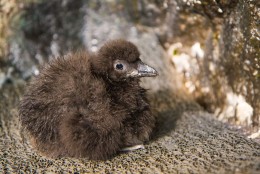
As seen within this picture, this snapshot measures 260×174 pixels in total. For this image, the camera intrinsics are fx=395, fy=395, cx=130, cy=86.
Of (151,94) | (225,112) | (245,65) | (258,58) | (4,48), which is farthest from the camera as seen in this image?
(4,48)

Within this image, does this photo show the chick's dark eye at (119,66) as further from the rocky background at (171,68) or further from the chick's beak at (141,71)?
the rocky background at (171,68)

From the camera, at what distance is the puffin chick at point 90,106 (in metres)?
2.18

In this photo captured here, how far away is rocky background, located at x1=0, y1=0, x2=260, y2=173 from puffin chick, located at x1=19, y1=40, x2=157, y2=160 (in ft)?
0.33

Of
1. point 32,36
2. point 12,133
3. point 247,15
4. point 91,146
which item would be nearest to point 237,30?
point 247,15

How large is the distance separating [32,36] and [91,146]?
6.32 ft

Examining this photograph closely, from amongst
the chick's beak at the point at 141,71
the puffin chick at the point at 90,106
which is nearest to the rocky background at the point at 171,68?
the puffin chick at the point at 90,106

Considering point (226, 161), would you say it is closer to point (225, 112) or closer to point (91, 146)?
point (91, 146)

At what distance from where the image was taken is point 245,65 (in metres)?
2.60

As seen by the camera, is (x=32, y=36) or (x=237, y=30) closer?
(x=237, y=30)

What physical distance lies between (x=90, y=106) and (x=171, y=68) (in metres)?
1.53

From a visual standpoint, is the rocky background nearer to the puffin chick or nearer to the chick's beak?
the puffin chick

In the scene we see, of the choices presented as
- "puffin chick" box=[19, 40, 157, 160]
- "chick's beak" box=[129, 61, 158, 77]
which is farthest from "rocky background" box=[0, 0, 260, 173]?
"chick's beak" box=[129, 61, 158, 77]

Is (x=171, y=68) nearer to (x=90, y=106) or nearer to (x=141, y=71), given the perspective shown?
(x=141, y=71)

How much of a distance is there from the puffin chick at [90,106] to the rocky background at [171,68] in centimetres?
10
